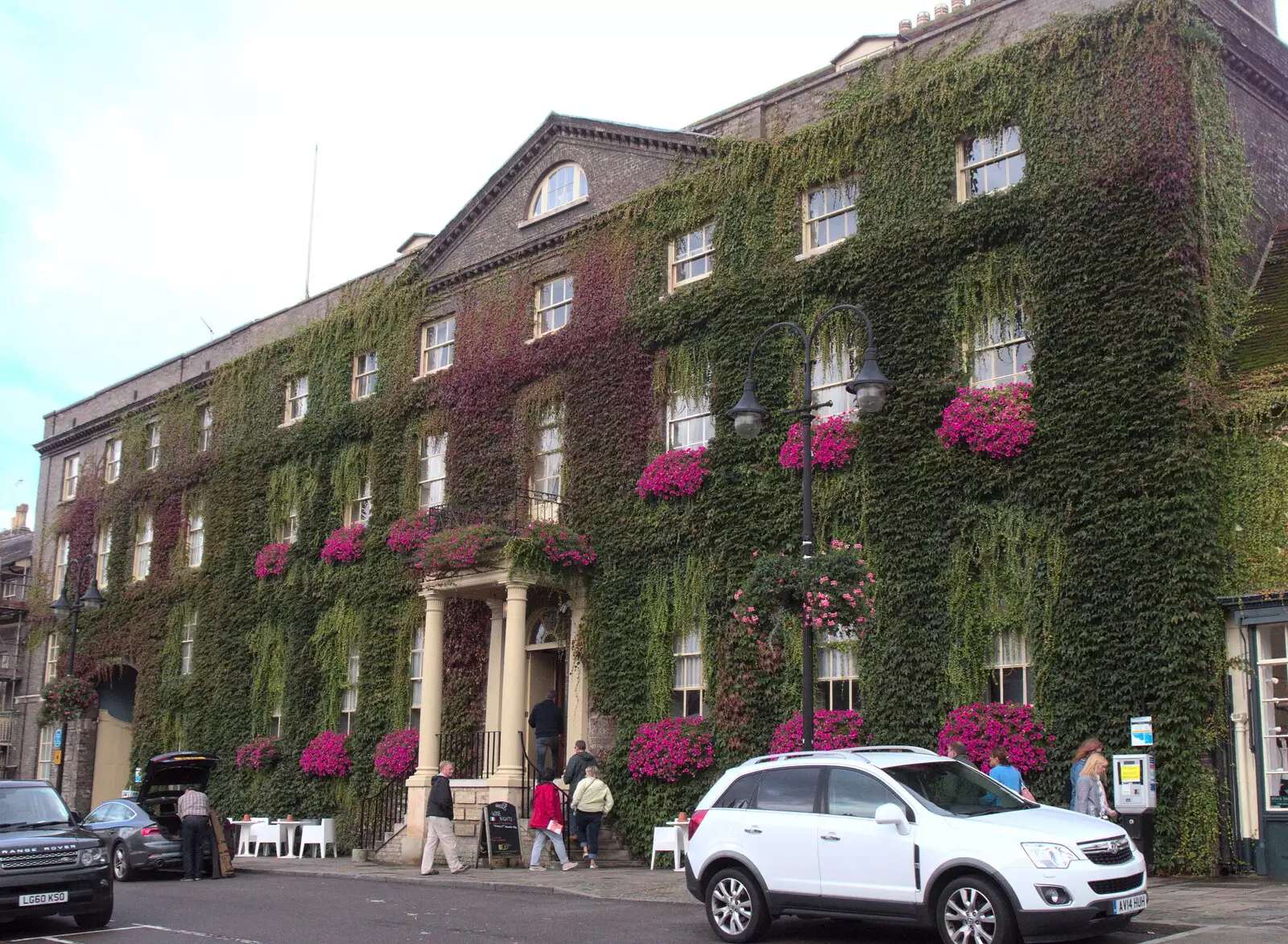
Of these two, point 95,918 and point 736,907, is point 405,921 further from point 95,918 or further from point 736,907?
point 736,907

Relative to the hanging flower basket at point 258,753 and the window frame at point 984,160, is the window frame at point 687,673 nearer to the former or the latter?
the window frame at point 984,160

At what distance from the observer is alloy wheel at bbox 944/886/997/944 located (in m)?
10.1

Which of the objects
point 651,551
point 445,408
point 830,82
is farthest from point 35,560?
point 830,82

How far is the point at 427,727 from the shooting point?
2330 cm

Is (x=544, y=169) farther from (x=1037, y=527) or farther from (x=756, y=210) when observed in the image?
(x=1037, y=527)

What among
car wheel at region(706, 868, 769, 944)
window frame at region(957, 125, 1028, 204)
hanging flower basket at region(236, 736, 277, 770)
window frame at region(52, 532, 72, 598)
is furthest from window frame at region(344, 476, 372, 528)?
car wheel at region(706, 868, 769, 944)

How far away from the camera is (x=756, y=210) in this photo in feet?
72.4

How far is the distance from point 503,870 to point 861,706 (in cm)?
598

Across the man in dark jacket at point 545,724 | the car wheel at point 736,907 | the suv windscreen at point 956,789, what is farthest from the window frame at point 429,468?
the suv windscreen at point 956,789

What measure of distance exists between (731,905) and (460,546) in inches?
449

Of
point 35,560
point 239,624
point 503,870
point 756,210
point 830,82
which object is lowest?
point 503,870

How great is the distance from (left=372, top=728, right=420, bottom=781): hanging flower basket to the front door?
1432 cm

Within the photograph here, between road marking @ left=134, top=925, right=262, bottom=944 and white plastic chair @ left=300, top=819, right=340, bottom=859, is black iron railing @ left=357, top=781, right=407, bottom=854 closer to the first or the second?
white plastic chair @ left=300, top=819, right=340, bottom=859

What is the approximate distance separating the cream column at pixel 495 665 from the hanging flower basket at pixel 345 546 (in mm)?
4636
